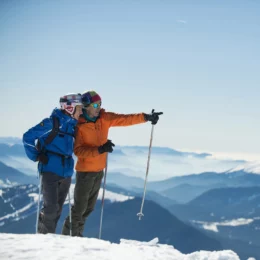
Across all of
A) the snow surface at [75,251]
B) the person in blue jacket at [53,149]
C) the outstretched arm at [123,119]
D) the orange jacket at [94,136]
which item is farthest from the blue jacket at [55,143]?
the snow surface at [75,251]

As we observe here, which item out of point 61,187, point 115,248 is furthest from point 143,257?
point 61,187

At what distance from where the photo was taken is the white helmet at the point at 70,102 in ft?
22.2

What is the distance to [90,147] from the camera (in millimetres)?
7148

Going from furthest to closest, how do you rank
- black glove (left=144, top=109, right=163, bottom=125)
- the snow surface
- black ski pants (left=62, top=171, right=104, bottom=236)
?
black glove (left=144, top=109, right=163, bottom=125)
black ski pants (left=62, top=171, right=104, bottom=236)
the snow surface

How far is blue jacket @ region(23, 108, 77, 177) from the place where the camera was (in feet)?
21.6

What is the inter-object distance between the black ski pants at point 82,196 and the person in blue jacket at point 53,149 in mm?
559

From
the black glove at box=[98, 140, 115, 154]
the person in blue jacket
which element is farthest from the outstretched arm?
the person in blue jacket

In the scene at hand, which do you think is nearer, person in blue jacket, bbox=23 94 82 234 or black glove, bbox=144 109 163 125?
person in blue jacket, bbox=23 94 82 234

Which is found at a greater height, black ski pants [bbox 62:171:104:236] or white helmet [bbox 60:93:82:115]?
white helmet [bbox 60:93:82:115]

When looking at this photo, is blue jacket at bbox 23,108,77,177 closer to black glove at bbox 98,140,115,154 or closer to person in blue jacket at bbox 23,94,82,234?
person in blue jacket at bbox 23,94,82,234

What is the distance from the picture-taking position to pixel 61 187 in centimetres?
696

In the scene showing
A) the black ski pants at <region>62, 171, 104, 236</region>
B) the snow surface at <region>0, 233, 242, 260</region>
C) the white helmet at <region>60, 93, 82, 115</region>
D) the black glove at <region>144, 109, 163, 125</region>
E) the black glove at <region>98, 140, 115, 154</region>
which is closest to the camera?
the snow surface at <region>0, 233, 242, 260</region>

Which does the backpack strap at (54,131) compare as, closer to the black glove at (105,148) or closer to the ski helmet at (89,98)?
Answer: the ski helmet at (89,98)

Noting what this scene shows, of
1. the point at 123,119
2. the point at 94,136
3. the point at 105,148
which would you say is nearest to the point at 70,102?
the point at 94,136
